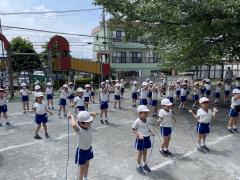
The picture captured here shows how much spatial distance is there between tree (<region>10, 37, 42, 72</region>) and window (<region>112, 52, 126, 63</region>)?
1194 centimetres

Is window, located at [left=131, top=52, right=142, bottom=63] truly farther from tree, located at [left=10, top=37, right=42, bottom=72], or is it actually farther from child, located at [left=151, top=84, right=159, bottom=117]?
child, located at [left=151, top=84, right=159, bottom=117]

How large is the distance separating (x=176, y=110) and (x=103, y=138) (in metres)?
7.80

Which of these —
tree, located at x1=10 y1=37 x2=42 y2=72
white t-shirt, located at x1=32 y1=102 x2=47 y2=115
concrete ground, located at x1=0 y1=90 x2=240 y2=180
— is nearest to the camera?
concrete ground, located at x1=0 y1=90 x2=240 y2=180

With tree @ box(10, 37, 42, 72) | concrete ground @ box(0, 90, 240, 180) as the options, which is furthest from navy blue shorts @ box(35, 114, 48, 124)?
tree @ box(10, 37, 42, 72)

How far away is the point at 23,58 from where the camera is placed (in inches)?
1490

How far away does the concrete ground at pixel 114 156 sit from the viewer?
8.49 metres

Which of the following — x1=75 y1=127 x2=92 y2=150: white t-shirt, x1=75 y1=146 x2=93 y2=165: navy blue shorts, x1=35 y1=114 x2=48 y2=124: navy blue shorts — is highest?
x1=75 y1=127 x2=92 y2=150: white t-shirt

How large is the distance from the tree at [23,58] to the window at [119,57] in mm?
11938

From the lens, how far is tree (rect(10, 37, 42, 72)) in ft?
123

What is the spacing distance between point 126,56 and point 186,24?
1260 inches

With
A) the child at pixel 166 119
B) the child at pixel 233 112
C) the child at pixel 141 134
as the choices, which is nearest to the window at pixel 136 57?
the child at pixel 233 112

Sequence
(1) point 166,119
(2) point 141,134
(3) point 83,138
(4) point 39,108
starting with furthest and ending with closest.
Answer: (4) point 39,108 < (1) point 166,119 < (2) point 141,134 < (3) point 83,138

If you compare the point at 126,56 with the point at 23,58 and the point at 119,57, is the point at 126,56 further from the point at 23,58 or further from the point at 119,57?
the point at 23,58

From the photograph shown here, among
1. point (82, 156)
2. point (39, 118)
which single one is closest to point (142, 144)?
point (82, 156)
